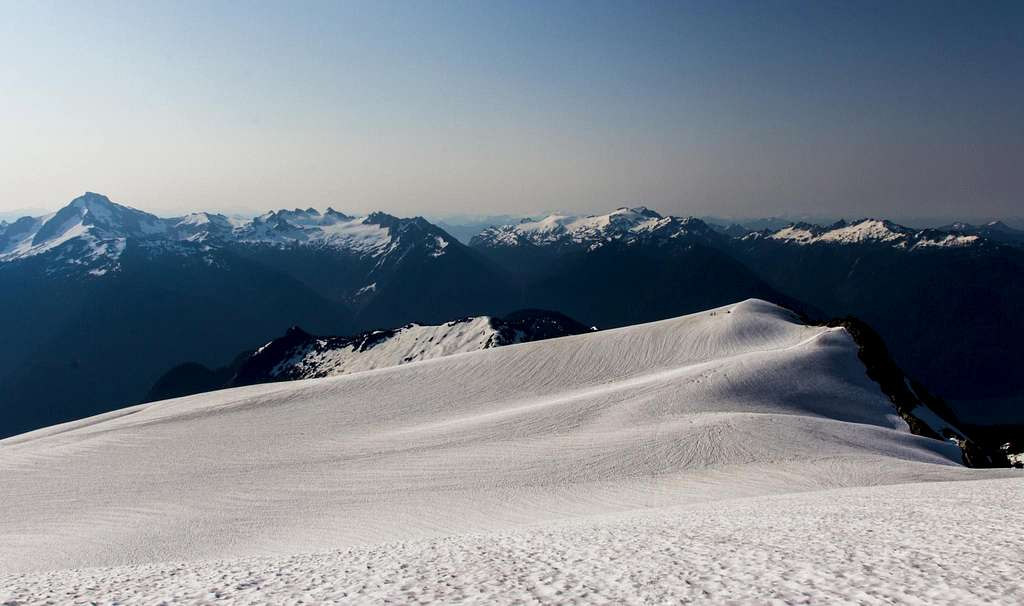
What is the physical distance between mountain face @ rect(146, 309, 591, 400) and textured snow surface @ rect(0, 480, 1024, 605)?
8958cm

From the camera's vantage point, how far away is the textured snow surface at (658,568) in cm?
903

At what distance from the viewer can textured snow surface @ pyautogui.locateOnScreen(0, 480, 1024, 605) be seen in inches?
356

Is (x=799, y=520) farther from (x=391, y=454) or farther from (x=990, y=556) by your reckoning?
(x=391, y=454)

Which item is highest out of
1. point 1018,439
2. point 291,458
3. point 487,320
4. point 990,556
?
point 487,320

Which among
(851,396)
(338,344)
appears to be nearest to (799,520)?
(851,396)

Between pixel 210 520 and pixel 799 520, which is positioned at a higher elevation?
pixel 799 520

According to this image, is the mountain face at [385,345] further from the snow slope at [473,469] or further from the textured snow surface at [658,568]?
the textured snow surface at [658,568]

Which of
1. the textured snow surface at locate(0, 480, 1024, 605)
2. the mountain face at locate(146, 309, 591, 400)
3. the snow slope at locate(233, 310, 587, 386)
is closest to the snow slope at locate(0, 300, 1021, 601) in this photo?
the textured snow surface at locate(0, 480, 1024, 605)

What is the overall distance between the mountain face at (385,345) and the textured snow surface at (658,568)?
8958 cm

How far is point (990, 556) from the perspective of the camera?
33.9 feet

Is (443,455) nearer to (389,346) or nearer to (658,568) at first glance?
(658,568)

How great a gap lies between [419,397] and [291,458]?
13623 millimetres

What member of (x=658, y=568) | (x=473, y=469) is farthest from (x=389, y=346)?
(x=658, y=568)

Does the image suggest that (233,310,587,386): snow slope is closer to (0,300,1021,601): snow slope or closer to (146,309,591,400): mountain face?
(146,309,591,400): mountain face
